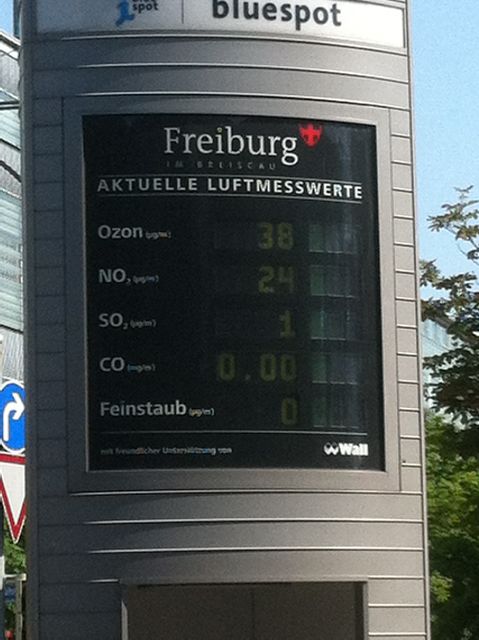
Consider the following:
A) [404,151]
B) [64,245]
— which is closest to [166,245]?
[64,245]

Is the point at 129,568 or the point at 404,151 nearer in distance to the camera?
the point at 129,568

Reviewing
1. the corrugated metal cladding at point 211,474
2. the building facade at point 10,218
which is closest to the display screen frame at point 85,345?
the corrugated metal cladding at point 211,474

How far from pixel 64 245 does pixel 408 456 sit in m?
3.41

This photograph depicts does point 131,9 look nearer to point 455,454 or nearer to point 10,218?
point 455,454

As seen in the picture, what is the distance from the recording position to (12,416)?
695 inches

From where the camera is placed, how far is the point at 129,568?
1609cm

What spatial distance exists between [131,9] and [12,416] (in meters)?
3.77

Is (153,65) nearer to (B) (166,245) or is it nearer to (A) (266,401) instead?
(B) (166,245)

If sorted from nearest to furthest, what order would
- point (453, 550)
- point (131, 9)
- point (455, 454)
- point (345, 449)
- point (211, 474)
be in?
point (211, 474) < point (345, 449) < point (131, 9) < point (455, 454) < point (453, 550)

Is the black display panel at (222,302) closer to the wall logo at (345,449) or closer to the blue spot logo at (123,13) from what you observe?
the wall logo at (345,449)

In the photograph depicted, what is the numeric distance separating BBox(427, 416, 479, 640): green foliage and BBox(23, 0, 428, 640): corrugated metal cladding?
1944 cm

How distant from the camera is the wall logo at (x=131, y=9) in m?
16.6

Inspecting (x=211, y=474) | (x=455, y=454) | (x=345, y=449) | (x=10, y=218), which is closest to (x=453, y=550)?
(x=455, y=454)

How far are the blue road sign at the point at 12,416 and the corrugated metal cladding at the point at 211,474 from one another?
106cm
